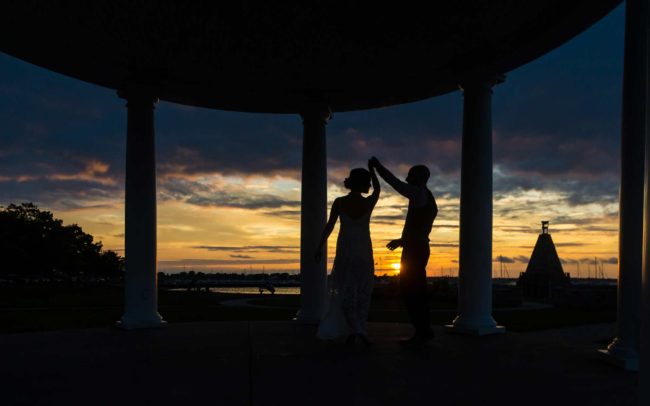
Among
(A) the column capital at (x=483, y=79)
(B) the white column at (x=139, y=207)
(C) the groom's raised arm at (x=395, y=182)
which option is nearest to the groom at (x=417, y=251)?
(C) the groom's raised arm at (x=395, y=182)

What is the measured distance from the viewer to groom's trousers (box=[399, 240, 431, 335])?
13656 mm

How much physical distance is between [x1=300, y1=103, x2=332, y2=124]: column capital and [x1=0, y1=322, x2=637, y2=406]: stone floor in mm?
8208

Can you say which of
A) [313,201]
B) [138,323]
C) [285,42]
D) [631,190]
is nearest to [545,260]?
[313,201]

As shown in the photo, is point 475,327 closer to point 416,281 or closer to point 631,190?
point 416,281

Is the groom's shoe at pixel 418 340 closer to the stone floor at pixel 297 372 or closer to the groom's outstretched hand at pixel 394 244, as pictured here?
the stone floor at pixel 297 372

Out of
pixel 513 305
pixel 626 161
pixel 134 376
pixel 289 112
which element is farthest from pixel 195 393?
pixel 513 305

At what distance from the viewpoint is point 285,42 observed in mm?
16172

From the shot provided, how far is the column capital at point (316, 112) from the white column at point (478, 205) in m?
5.38

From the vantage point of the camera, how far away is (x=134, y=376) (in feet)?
32.7

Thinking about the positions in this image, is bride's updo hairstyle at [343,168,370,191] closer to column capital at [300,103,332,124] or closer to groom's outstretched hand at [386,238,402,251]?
groom's outstretched hand at [386,238,402,251]

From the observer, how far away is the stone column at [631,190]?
11195 mm

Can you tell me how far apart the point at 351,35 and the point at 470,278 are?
811 centimetres

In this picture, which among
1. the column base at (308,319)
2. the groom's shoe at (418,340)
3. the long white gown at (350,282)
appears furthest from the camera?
the column base at (308,319)

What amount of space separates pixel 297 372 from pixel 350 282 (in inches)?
164
